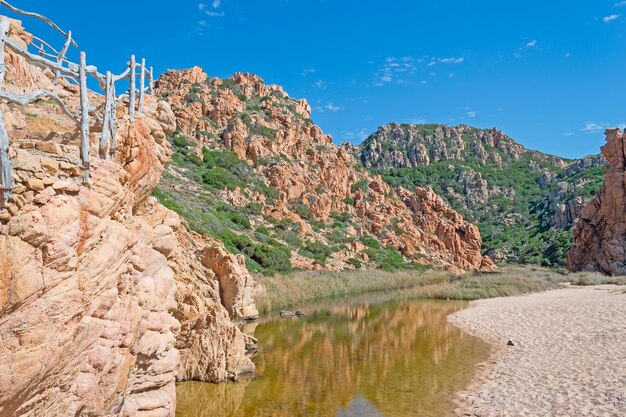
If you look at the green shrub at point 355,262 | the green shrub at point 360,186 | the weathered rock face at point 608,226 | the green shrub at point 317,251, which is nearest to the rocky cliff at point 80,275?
the green shrub at point 317,251

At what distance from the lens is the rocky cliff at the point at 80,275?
5.86 metres

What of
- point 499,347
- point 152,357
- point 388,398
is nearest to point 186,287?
point 152,357

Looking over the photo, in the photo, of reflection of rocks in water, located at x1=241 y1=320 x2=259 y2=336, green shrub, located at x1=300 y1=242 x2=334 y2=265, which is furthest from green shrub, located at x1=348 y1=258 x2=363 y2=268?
reflection of rocks in water, located at x1=241 y1=320 x2=259 y2=336

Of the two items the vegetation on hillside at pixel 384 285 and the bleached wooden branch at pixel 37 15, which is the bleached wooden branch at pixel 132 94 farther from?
the vegetation on hillside at pixel 384 285

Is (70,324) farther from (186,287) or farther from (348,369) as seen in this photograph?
(348,369)

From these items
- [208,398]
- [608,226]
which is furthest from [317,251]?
[208,398]

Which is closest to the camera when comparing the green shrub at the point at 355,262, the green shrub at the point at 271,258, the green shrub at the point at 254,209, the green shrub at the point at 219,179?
the green shrub at the point at 271,258

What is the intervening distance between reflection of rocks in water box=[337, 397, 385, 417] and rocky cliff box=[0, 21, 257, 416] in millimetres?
4651

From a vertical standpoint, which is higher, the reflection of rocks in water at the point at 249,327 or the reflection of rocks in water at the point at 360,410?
the reflection of rocks in water at the point at 249,327

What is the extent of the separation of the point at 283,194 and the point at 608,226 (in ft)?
136

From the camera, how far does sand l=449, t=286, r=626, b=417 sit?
11.3 meters

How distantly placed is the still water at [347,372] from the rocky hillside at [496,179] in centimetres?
5873

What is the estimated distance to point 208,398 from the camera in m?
12.9

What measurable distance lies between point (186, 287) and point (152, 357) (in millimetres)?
5901
